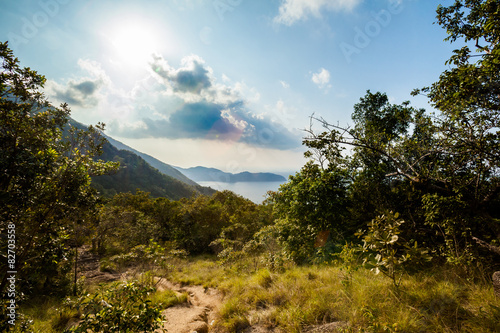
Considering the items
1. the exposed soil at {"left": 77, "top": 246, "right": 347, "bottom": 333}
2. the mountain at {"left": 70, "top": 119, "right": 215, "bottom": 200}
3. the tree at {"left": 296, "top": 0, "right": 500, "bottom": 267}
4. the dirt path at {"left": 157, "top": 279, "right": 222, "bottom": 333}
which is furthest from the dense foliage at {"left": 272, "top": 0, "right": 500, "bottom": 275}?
the mountain at {"left": 70, "top": 119, "right": 215, "bottom": 200}

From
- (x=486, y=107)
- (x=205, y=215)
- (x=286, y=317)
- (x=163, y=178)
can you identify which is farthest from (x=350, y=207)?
(x=163, y=178)

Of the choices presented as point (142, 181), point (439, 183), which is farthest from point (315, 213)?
point (142, 181)

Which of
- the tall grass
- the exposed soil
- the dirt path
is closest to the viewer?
the tall grass

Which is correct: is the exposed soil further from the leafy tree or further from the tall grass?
the leafy tree

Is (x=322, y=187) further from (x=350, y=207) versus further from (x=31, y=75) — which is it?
(x=31, y=75)

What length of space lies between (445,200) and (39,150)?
34.7 ft

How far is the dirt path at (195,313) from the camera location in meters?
5.12

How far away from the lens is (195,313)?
619 cm

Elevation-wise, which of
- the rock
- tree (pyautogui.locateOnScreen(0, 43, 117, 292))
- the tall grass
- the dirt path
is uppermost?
tree (pyautogui.locateOnScreen(0, 43, 117, 292))

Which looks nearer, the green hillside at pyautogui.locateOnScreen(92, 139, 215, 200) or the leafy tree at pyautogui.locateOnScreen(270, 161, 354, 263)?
the leafy tree at pyautogui.locateOnScreen(270, 161, 354, 263)

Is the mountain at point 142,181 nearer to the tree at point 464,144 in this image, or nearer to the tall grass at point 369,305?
the tall grass at point 369,305

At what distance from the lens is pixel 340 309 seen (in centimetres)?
403

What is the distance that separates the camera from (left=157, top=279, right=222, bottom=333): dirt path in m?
5.12

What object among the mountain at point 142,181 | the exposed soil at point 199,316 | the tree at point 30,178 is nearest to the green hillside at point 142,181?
the mountain at point 142,181
